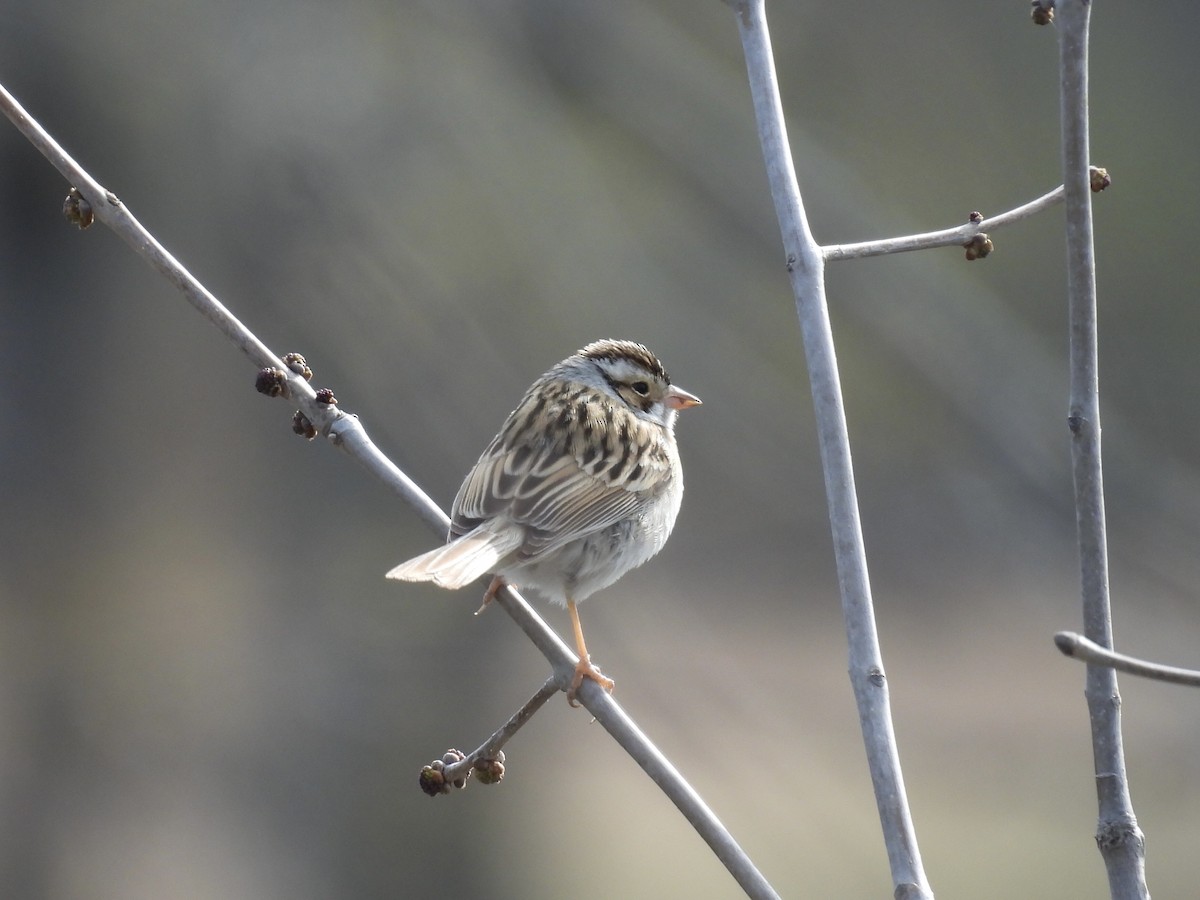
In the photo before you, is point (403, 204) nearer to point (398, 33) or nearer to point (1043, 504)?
point (398, 33)

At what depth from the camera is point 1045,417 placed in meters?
7.96

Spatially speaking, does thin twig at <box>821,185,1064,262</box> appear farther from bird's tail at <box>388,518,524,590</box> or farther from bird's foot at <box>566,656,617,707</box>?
bird's tail at <box>388,518,524,590</box>

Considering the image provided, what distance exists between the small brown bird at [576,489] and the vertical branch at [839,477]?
2.65 ft

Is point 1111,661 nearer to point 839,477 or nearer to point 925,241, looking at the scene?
point 839,477

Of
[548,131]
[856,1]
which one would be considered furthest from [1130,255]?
[548,131]

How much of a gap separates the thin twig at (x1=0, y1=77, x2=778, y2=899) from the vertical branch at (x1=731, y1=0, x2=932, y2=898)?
0.69 ft

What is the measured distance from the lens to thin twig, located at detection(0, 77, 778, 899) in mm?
1882

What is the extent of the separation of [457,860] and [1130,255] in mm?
6256

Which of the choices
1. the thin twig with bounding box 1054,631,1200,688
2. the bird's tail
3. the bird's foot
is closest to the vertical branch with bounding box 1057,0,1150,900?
the thin twig with bounding box 1054,631,1200,688

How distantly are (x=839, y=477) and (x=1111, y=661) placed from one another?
70 cm

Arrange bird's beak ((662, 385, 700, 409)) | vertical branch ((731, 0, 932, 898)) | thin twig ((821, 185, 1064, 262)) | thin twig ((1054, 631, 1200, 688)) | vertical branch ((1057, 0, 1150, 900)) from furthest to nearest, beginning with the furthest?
bird's beak ((662, 385, 700, 409)), thin twig ((821, 185, 1064, 262)), vertical branch ((731, 0, 932, 898)), vertical branch ((1057, 0, 1150, 900)), thin twig ((1054, 631, 1200, 688))

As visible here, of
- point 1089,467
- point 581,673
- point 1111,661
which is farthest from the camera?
point 581,673

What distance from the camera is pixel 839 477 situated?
6.23 feet

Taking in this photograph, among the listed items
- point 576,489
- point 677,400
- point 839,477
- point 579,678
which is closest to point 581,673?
point 579,678
